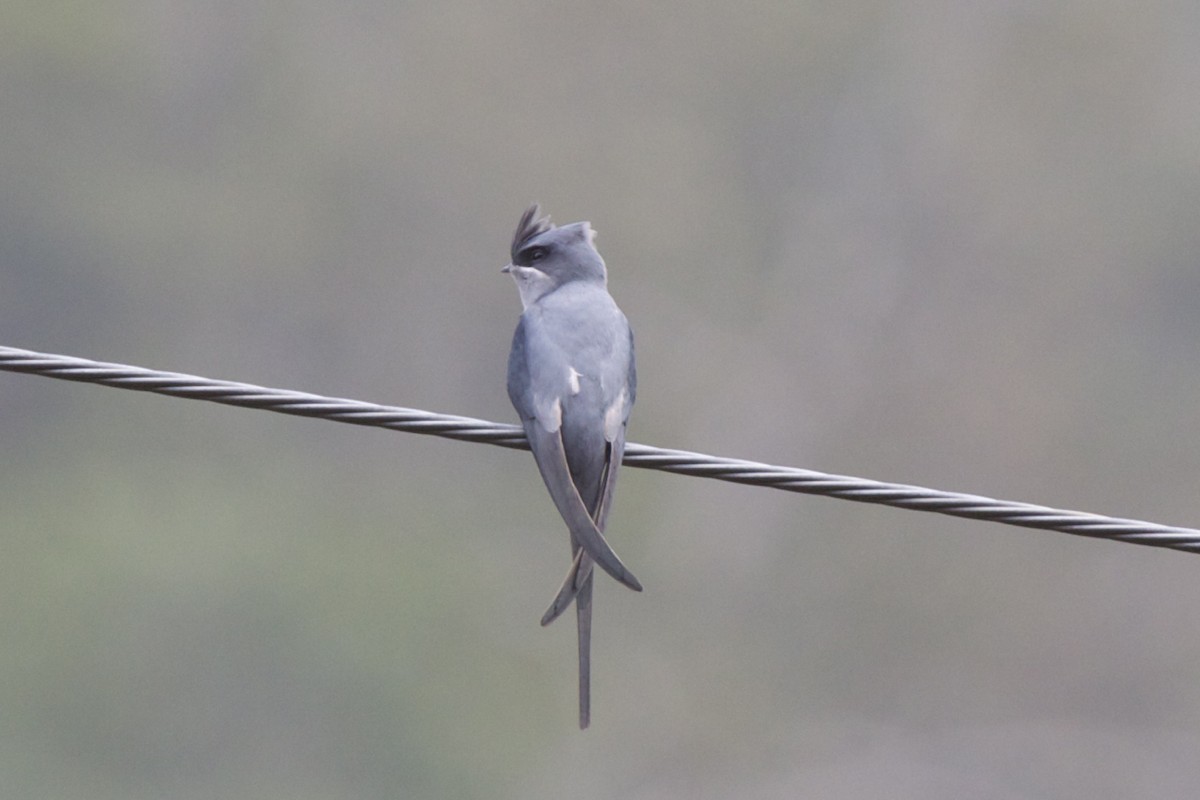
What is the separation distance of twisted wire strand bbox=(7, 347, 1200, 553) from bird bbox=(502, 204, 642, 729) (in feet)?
1.68

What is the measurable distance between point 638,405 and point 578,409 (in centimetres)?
2111

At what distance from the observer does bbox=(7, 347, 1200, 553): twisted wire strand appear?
13.9ft

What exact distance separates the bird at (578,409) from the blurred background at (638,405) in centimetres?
1623

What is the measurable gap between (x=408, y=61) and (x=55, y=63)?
5.36 m

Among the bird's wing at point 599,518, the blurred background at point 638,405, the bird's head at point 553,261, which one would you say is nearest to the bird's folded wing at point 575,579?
the bird's wing at point 599,518

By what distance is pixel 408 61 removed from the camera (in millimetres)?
34250

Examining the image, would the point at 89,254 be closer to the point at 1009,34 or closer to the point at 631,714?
the point at 631,714

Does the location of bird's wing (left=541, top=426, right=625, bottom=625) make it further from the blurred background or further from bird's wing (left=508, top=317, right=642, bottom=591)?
the blurred background

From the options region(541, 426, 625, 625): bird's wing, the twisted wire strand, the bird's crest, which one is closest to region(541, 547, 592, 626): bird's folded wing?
region(541, 426, 625, 625): bird's wing

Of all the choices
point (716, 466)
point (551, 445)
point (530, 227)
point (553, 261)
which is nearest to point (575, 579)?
point (551, 445)

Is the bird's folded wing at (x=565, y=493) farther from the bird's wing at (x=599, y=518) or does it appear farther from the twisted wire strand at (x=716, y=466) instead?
the twisted wire strand at (x=716, y=466)

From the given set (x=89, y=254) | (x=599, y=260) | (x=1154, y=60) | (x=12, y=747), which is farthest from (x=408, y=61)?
(x=599, y=260)

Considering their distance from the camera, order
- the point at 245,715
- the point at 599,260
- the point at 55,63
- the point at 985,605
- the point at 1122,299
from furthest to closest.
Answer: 1. the point at 55,63
2. the point at 1122,299
3. the point at 985,605
4. the point at 245,715
5. the point at 599,260

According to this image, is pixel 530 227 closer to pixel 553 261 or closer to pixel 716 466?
pixel 553 261
